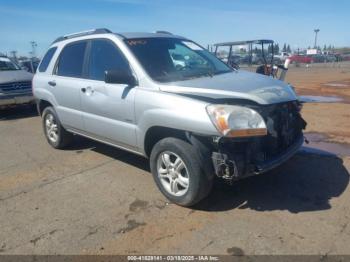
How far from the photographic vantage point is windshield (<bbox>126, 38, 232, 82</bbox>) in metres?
4.49

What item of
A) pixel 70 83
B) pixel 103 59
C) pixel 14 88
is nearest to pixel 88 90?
pixel 103 59

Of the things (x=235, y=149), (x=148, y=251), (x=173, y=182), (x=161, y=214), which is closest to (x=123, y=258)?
(x=148, y=251)

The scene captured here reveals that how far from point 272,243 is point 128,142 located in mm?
2199

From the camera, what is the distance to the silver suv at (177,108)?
141 inches

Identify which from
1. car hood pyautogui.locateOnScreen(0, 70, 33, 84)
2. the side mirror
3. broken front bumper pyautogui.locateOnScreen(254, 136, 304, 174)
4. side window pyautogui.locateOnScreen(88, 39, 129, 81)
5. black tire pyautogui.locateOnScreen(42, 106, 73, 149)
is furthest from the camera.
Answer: car hood pyautogui.locateOnScreen(0, 70, 33, 84)

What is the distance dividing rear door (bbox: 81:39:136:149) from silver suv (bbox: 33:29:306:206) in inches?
0.5

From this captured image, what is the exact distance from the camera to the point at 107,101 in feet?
15.6

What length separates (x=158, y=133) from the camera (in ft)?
14.0

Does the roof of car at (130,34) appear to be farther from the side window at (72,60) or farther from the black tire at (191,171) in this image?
the black tire at (191,171)

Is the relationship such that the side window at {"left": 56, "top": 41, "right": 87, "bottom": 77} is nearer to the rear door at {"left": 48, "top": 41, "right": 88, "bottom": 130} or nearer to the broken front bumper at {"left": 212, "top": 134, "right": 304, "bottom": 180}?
the rear door at {"left": 48, "top": 41, "right": 88, "bottom": 130}

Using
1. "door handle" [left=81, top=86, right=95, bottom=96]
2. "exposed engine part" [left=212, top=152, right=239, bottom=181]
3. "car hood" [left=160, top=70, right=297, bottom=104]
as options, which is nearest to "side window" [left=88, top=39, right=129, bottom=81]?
"door handle" [left=81, top=86, right=95, bottom=96]

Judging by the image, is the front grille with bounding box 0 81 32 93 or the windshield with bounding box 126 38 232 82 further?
the front grille with bounding box 0 81 32 93

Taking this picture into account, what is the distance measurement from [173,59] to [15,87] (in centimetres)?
688

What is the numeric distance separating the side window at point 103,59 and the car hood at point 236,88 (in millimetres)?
918
